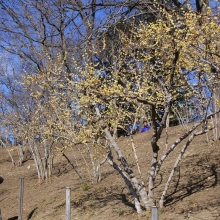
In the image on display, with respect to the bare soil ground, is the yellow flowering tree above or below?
above

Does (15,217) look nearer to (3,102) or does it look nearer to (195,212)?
(195,212)

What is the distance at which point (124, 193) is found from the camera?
841cm

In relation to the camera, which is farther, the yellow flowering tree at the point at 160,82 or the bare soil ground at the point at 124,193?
the bare soil ground at the point at 124,193

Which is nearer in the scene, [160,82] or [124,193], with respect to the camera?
[160,82]

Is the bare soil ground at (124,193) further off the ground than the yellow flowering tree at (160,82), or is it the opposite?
the yellow flowering tree at (160,82)

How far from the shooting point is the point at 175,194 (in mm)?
7188

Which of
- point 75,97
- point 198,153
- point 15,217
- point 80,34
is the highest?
point 80,34

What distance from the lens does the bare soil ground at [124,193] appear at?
6.40m

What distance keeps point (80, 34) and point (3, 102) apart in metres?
7.45

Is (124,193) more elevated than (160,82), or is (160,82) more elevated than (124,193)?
(160,82)

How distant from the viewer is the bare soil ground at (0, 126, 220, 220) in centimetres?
640

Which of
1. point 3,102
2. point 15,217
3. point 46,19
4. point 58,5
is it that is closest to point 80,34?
point 58,5

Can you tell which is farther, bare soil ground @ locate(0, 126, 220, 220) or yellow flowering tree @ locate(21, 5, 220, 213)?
bare soil ground @ locate(0, 126, 220, 220)

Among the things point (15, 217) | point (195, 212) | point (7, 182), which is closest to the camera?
point (195, 212)
